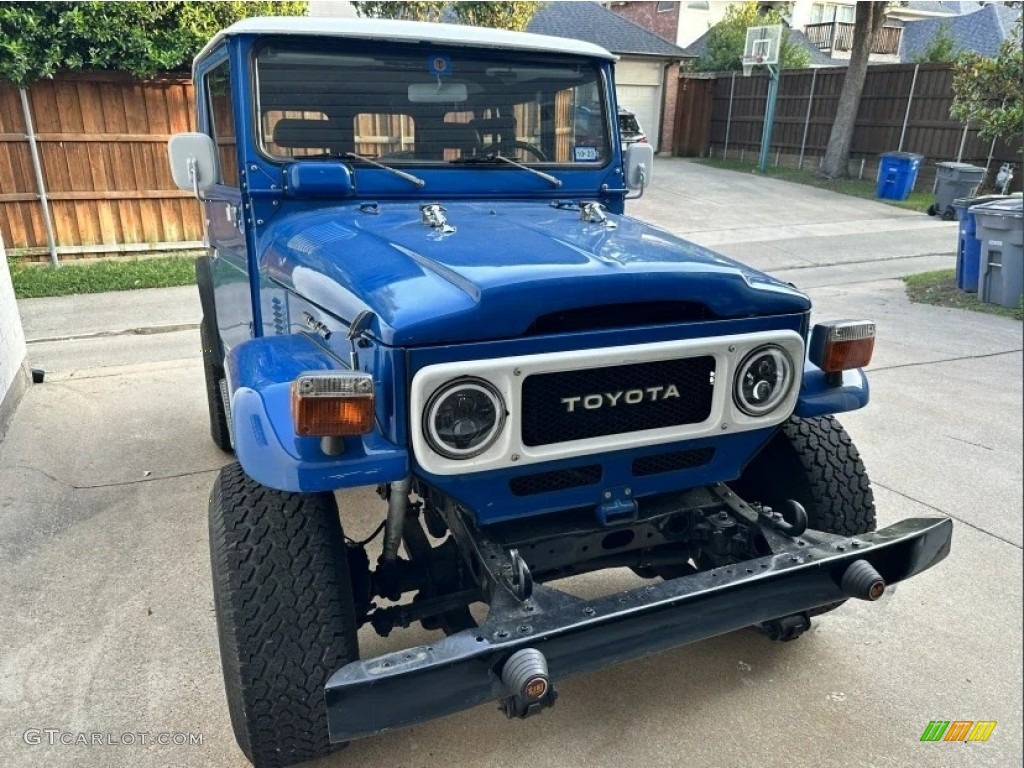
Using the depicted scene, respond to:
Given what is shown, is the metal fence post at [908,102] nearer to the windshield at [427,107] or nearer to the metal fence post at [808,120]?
the metal fence post at [808,120]

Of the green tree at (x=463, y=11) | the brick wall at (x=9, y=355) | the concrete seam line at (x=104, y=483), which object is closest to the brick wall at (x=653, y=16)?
the green tree at (x=463, y=11)

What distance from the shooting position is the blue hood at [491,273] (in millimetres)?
1977

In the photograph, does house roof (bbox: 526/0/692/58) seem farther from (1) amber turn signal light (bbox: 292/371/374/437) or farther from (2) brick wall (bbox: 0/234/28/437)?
(1) amber turn signal light (bbox: 292/371/374/437)

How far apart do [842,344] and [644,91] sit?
897 inches

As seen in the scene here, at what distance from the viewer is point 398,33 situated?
3.09 m

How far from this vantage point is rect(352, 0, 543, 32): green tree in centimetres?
1320

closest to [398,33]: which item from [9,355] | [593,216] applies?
[593,216]

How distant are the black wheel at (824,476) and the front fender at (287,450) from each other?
5.11 ft

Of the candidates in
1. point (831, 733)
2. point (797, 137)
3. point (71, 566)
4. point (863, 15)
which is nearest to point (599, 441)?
point (831, 733)

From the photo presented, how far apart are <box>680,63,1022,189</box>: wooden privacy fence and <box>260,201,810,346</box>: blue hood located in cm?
1597

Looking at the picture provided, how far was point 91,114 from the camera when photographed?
953cm

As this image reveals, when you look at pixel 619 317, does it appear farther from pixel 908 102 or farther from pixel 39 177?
pixel 908 102

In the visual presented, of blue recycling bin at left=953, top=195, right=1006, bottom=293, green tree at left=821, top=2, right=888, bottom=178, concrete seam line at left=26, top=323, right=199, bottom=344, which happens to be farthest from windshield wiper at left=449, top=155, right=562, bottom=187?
green tree at left=821, top=2, right=888, bottom=178

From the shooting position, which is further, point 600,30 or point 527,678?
point 600,30
